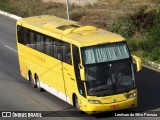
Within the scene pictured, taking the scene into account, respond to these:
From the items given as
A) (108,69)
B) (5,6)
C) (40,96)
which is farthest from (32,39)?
(5,6)

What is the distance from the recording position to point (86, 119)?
16.2m

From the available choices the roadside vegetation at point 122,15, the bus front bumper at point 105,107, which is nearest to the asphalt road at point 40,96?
the bus front bumper at point 105,107

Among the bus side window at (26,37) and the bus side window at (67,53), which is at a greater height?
the bus side window at (67,53)

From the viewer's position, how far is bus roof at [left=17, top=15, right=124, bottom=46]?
1631cm

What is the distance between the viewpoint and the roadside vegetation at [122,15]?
26638mm

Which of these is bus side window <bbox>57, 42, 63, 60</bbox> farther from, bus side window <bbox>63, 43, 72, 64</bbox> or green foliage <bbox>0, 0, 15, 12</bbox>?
green foliage <bbox>0, 0, 15, 12</bbox>

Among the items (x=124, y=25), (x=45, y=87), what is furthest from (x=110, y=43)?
(x=124, y=25)

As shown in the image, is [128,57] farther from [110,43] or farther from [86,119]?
[86,119]

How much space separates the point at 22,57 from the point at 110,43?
6145 millimetres

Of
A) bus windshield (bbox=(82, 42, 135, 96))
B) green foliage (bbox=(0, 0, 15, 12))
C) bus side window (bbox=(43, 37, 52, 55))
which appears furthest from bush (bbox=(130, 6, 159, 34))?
green foliage (bbox=(0, 0, 15, 12))

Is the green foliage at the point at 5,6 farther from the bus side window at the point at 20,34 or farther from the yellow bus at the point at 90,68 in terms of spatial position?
the yellow bus at the point at 90,68

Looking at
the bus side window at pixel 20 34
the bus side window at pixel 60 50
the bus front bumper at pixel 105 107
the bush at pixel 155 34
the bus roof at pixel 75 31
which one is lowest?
the bush at pixel 155 34

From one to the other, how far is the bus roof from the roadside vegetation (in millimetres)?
7261

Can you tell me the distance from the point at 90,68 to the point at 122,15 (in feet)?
62.4
